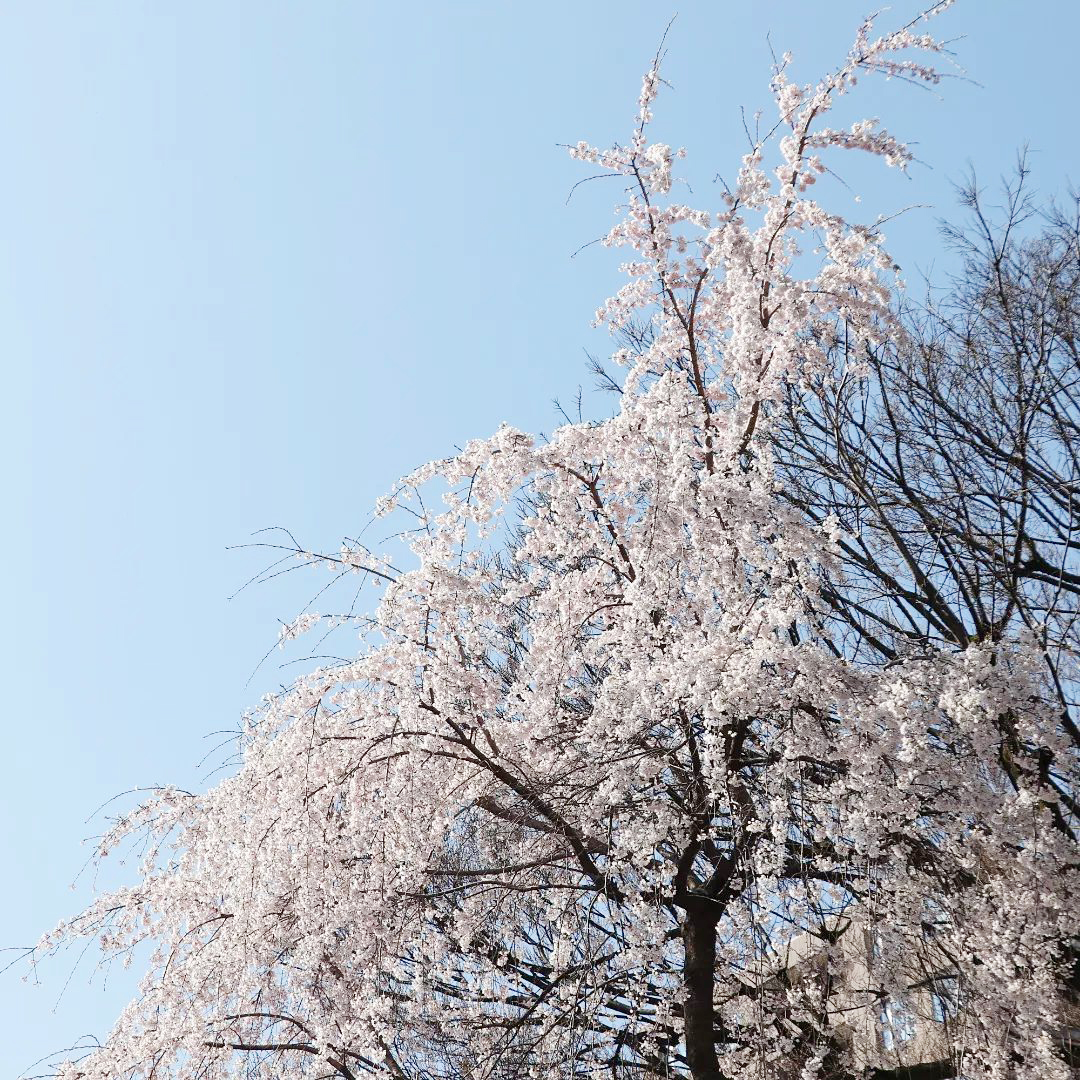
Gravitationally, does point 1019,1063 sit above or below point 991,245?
below

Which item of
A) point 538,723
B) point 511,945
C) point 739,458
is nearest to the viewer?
point 739,458

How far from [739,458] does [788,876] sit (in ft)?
7.01

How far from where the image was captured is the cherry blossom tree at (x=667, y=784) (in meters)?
4.68

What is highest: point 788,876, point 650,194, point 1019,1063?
point 650,194

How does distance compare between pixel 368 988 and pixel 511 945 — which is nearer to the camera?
pixel 368 988

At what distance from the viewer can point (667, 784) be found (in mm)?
5680

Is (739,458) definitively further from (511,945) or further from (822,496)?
(511,945)

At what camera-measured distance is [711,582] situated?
4895 mm

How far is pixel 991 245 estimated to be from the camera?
25.5 ft

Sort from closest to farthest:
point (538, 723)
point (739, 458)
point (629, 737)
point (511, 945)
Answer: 1. point (629, 737)
2. point (739, 458)
3. point (538, 723)
4. point (511, 945)

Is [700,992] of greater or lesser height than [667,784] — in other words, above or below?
below

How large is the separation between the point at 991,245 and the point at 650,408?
158 inches

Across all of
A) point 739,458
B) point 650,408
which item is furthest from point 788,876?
point 650,408

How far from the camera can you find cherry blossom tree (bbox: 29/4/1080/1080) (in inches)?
184
